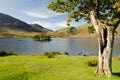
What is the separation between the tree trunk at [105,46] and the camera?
25828mm

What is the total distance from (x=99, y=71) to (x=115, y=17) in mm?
6690

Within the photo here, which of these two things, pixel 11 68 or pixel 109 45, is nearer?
pixel 109 45

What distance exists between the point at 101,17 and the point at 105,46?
5.51 metres

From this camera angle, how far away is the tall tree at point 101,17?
2586 cm

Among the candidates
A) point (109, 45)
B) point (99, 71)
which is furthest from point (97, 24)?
point (99, 71)

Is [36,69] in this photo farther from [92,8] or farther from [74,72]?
[92,8]

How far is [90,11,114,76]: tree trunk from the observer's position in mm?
25828

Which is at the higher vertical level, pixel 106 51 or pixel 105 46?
pixel 105 46

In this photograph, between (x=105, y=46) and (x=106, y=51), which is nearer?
(x=106, y=51)

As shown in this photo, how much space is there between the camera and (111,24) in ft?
84.2

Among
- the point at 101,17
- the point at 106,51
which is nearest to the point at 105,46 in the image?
the point at 106,51

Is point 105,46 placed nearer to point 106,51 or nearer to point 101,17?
point 106,51

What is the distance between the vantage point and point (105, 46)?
26.3 m

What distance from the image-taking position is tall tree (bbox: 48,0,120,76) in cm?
2586
